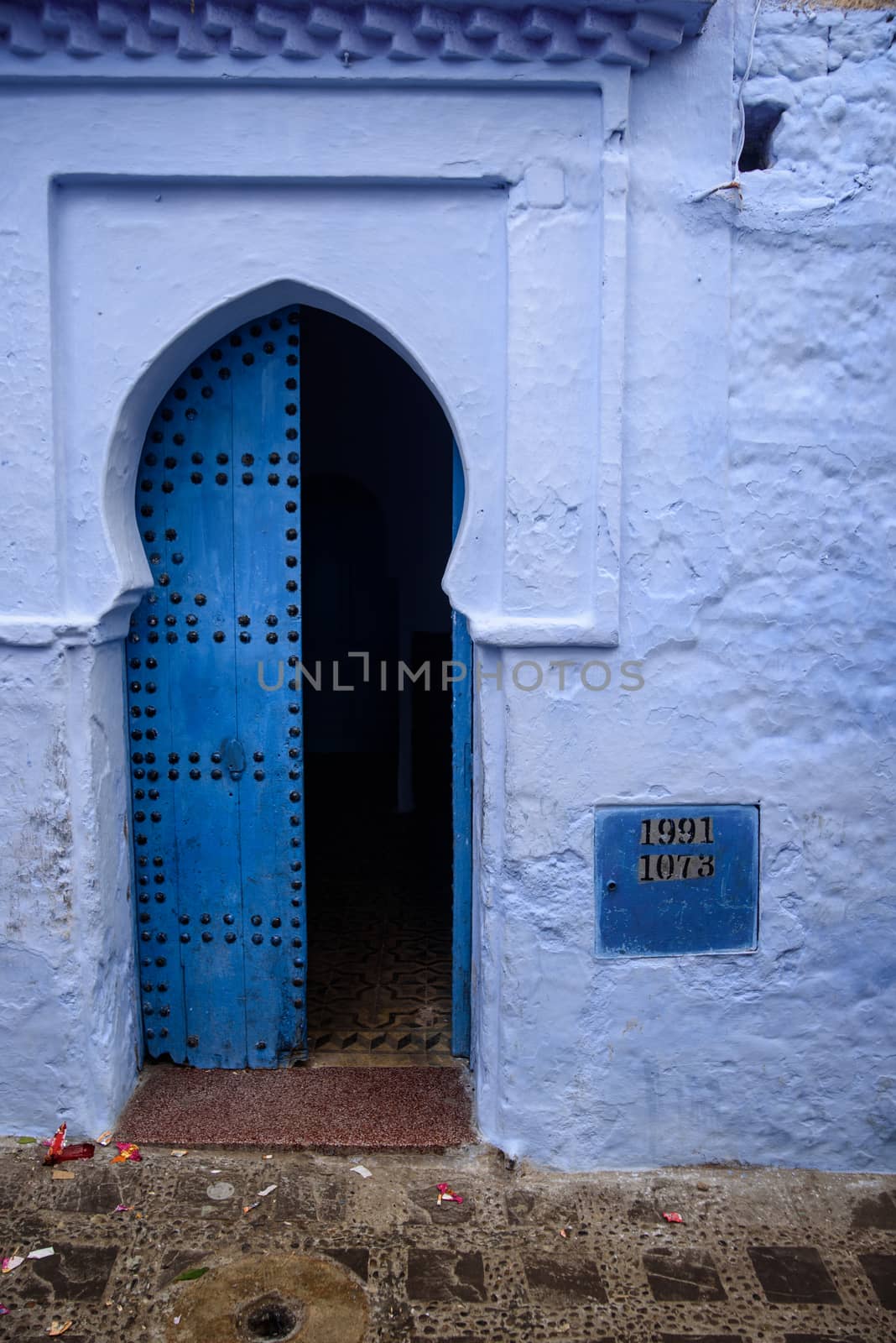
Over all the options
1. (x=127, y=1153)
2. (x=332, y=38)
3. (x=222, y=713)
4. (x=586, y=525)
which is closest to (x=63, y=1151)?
(x=127, y=1153)

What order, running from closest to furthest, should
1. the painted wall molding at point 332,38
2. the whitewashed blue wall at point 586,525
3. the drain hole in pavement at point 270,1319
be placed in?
the drain hole in pavement at point 270,1319, the painted wall molding at point 332,38, the whitewashed blue wall at point 586,525

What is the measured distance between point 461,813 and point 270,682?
855 millimetres

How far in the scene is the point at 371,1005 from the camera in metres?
4.39

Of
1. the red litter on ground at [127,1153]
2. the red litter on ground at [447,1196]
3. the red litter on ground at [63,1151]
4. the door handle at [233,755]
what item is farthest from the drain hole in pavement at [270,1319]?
the door handle at [233,755]

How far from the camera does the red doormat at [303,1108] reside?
3508mm

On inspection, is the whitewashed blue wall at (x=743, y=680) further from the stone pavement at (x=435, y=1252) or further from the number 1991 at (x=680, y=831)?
the stone pavement at (x=435, y=1252)

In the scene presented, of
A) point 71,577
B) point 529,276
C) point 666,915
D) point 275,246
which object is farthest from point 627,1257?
point 275,246

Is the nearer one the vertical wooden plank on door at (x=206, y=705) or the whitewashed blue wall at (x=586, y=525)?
the whitewashed blue wall at (x=586, y=525)

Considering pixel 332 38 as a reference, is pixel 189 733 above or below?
below

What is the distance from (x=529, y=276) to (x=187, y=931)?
2.58 m

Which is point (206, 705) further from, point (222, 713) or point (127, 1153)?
point (127, 1153)

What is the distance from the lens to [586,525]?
11.0 ft

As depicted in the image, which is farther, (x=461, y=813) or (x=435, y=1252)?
(x=461, y=813)

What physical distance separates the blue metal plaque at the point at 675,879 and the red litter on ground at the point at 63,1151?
183 cm
